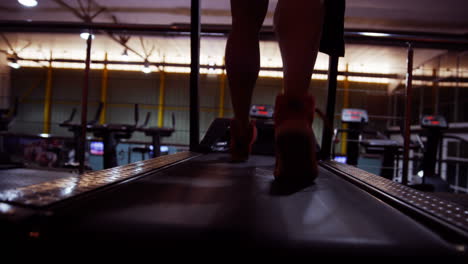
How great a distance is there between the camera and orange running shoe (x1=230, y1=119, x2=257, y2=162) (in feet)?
2.93

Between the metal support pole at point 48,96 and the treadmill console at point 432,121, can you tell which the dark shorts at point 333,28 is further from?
the metal support pole at point 48,96

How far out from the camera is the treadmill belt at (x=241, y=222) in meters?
0.31

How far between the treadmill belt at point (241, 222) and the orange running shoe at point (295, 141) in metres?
0.07

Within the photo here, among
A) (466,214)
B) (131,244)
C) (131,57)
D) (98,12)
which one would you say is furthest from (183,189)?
(131,57)

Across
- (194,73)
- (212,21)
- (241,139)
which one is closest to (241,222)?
(241,139)

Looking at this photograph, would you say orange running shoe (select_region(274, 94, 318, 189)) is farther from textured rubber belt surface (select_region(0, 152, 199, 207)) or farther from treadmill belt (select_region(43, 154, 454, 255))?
textured rubber belt surface (select_region(0, 152, 199, 207))

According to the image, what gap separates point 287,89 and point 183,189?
0.30 metres

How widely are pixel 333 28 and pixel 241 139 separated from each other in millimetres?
432

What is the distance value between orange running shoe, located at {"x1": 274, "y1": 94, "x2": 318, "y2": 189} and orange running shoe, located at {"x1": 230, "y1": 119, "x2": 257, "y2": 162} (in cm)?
28

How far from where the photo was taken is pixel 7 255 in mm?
297

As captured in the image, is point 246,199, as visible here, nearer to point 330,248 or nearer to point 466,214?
point 330,248

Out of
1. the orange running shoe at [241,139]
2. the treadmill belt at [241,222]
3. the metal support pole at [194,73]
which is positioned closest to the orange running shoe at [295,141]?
the treadmill belt at [241,222]

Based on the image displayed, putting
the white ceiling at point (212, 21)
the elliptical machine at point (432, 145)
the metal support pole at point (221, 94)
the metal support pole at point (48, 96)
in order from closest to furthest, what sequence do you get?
the elliptical machine at point (432, 145) < the white ceiling at point (212, 21) < the metal support pole at point (221, 94) < the metal support pole at point (48, 96)

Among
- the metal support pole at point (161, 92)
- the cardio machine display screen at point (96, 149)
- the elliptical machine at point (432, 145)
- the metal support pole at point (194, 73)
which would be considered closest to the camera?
the metal support pole at point (194, 73)
